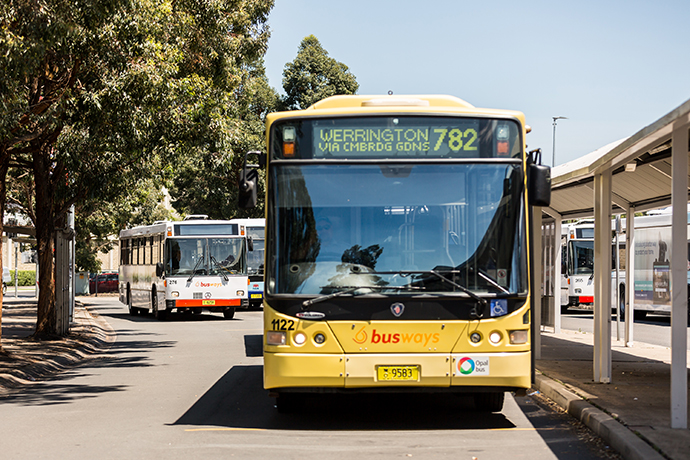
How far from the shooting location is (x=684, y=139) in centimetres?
766

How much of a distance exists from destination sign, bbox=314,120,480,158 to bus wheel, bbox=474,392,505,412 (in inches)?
104

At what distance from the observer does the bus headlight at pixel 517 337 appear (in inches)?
317

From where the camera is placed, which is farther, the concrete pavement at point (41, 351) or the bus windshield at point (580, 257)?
the bus windshield at point (580, 257)

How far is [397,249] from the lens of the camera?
816 cm

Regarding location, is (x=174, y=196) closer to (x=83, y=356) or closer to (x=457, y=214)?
(x=83, y=356)

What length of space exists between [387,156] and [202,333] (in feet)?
47.8

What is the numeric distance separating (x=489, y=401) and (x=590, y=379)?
2.67 metres

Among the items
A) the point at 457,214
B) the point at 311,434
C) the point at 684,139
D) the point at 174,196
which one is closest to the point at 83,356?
the point at 311,434

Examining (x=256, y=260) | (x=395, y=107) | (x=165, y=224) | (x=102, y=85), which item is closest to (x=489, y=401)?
(x=395, y=107)

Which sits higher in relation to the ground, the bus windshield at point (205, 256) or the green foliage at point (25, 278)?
the bus windshield at point (205, 256)

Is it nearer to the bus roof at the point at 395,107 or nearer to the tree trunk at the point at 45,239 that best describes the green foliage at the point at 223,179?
the tree trunk at the point at 45,239

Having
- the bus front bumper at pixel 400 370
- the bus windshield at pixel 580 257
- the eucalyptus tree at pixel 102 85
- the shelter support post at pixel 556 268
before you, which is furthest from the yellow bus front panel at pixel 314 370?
the bus windshield at pixel 580 257

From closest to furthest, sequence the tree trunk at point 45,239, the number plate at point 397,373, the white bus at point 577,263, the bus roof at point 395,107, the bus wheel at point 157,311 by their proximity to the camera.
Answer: the number plate at point 397,373 → the bus roof at point 395,107 → the tree trunk at point 45,239 → the bus wheel at point 157,311 → the white bus at point 577,263

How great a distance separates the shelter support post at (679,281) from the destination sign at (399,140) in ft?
6.13
